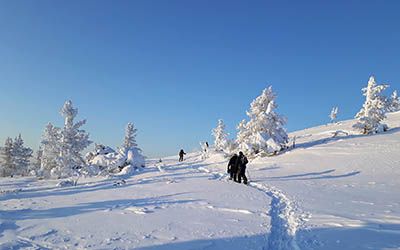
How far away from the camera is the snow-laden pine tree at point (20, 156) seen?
178 ft

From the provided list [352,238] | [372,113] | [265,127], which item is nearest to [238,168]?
[352,238]

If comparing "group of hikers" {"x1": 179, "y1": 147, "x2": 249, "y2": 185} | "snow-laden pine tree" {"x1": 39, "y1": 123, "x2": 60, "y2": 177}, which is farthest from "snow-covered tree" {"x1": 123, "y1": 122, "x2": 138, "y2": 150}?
"group of hikers" {"x1": 179, "y1": 147, "x2": 249, "y2": 185}

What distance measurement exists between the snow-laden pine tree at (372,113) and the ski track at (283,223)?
2746 cm

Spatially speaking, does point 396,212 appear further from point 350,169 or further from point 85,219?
point 350,169

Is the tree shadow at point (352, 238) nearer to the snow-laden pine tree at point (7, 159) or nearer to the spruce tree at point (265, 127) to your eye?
the spruce tree at point (265, 127)

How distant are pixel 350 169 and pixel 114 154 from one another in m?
22.6

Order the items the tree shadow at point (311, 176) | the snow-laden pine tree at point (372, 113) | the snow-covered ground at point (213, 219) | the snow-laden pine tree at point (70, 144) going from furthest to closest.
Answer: the snow-laden pine tree at point (372, 113) → the snow-laden pine tree at point (70, 144) → the tree shadow at point (311, 176) → the snow-covered ground at point (213, 219)

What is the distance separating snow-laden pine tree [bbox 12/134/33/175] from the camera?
178 feet

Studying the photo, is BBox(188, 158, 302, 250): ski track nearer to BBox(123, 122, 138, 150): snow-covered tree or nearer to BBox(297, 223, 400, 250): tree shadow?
BBox(297, 223, 400, 250): tree shadow

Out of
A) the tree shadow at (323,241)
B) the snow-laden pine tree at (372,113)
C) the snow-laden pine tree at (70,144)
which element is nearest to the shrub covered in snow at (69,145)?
the snow-laden pine tree at (70,144)

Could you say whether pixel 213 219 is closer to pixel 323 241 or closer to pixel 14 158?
pixel 323 241

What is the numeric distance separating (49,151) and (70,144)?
8316mm

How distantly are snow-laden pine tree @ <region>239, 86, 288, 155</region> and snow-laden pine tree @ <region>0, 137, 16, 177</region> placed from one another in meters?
43.6

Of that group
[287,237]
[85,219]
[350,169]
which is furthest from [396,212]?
[350,169]
